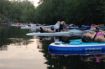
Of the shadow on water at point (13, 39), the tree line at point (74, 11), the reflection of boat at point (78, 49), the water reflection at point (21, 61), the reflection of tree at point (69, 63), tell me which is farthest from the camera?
the tree line at point (74, 11)

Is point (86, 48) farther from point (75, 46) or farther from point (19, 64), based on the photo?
point (19, 64)

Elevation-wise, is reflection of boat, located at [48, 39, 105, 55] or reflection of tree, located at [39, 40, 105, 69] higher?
reflection of boat, located at [48, 39, 105, 55]

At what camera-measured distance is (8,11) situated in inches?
6373

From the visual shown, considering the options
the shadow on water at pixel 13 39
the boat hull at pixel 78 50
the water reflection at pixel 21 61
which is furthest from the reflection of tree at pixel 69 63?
the shadow on water at pixel 13 39

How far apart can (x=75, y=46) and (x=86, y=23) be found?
149ft

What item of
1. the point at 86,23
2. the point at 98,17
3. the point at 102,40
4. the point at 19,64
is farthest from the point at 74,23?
the point at 19,64

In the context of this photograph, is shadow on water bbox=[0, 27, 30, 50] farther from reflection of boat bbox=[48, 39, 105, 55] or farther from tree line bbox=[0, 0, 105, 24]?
tree line bbox=[0, 0, 105, 24]

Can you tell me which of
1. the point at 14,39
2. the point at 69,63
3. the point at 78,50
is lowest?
the point at 69,63

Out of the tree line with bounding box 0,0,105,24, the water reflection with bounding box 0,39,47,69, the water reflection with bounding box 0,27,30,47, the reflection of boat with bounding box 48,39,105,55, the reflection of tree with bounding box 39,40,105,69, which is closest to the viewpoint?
the reflection of tree with bounding box 39,40,105,69

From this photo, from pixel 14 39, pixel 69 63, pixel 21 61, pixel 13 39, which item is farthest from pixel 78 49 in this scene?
pixel 13 39

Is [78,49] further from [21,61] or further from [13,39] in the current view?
[13,39]

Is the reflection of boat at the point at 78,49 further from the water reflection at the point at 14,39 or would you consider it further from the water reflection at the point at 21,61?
the water reflection at the point at 14,39

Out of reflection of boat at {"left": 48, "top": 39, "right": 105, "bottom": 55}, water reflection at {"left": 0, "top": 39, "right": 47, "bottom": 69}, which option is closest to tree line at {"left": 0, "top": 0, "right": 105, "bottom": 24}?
reflection of boat at {"left": 48, "top": 39, "right": 105, "bottom": 55}

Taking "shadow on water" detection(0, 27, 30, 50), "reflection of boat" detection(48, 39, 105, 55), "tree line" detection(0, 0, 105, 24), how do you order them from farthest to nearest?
"tree line" detection(0, 0, 105, 24) → "shadow on water" detection(0, 27, 30, 50) → "reflection of boat" detection(48, 39, 105, 55)
